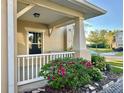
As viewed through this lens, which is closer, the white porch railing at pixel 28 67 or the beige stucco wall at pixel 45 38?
the white porch railing at pixel 28 67

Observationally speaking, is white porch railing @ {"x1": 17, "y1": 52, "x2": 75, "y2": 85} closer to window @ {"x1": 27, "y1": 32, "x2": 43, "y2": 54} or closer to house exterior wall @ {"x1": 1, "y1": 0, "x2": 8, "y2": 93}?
house exterior wall @ {"x1": 1, "y1": 0, "x2": 8, "y2": 93}

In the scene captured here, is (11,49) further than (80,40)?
No

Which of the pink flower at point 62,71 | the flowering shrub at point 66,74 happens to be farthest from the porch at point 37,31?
the pink flower at point 62,71

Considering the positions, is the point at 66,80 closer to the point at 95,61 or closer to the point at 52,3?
the point at 52,3

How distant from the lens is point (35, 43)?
756cm

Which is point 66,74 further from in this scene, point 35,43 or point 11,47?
point 35,43

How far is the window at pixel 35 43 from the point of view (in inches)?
289

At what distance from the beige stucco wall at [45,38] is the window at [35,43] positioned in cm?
24

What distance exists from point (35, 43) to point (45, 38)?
0.65 metres

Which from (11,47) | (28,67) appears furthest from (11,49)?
(28,67)

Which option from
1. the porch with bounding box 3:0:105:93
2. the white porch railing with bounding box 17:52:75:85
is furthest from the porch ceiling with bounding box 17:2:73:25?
the white porch railing with bounding box 17:52:75:85

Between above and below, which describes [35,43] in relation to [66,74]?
above

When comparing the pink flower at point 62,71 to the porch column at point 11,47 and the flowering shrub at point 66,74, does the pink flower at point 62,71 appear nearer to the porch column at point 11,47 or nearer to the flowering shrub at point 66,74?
the flowering shrub at point 66,74

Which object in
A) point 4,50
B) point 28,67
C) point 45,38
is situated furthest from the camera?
point 45,38
